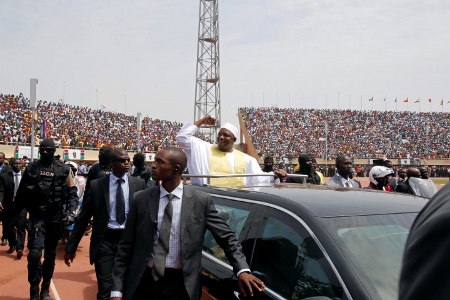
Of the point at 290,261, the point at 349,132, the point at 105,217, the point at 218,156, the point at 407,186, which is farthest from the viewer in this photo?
the point at 349,132

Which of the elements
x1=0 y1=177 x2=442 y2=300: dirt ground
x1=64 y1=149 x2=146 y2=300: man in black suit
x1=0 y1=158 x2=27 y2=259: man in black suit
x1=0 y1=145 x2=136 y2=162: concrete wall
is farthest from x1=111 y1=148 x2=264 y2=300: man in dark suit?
x1=0 y1=145 x2=136 y2=162: concrete wall

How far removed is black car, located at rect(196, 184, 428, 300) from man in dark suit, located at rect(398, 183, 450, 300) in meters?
1.35

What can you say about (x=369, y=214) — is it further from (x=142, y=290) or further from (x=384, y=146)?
(x=384, y=146)

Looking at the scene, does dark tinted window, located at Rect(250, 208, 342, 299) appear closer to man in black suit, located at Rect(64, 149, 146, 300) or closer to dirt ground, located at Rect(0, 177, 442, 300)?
man in black suit, located at Rect(64, 149, 146, 300)

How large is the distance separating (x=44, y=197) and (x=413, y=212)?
4579 mm

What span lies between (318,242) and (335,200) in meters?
0.55

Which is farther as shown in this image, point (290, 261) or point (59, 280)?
point (59, 280)

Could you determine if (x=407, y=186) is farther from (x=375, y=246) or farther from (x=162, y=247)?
(x=162, y=247)

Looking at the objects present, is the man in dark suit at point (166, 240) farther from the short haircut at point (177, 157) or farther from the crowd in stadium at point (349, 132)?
the crowd in stadium at point (349, 132)

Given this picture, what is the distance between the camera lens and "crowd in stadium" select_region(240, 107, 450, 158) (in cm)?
5131

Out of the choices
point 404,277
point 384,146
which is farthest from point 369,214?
point 384,146

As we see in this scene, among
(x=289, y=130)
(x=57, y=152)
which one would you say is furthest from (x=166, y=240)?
(x=289, y=130)

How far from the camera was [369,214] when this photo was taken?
8.66ft

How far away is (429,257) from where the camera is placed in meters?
0.75
